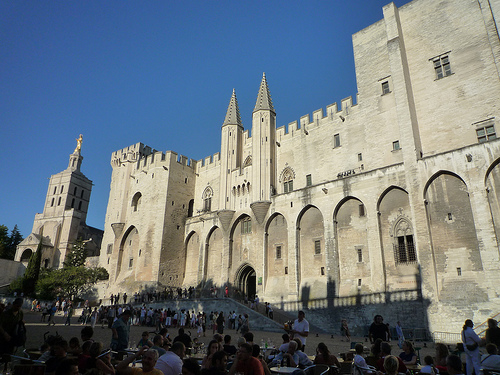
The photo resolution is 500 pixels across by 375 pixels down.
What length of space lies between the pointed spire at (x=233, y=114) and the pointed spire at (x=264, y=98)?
111 inches

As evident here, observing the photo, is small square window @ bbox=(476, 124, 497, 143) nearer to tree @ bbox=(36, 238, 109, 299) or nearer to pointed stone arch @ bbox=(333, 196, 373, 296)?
pointed stone arch @ bbox=(333, 196, 373, 296)

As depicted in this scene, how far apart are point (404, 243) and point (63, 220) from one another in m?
44.6

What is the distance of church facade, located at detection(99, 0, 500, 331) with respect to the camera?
18266mm

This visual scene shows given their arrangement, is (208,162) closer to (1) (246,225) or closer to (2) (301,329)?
(1) (246,225)

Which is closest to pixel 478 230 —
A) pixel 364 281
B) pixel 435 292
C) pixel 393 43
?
pixel 435 292

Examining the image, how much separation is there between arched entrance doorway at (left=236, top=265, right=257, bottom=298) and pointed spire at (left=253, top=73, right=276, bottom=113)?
1299 cm

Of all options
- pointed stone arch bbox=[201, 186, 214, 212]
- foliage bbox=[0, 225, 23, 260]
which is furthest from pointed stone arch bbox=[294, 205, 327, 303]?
foliage bbox=[0, 225, 23, 260]

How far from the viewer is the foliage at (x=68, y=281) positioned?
111 ft

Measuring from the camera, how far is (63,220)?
50188 mm

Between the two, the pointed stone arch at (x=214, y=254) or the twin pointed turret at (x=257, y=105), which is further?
the twin pointed turret at (x=257, y=105)

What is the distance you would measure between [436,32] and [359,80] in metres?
5.50

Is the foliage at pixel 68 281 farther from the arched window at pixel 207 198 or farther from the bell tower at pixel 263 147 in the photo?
the bell tower at pixel 263 147

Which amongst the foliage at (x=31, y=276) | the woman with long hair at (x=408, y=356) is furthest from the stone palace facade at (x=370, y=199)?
the woman with long hair at (x=408, y=356)

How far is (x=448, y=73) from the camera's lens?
73.5 feet
